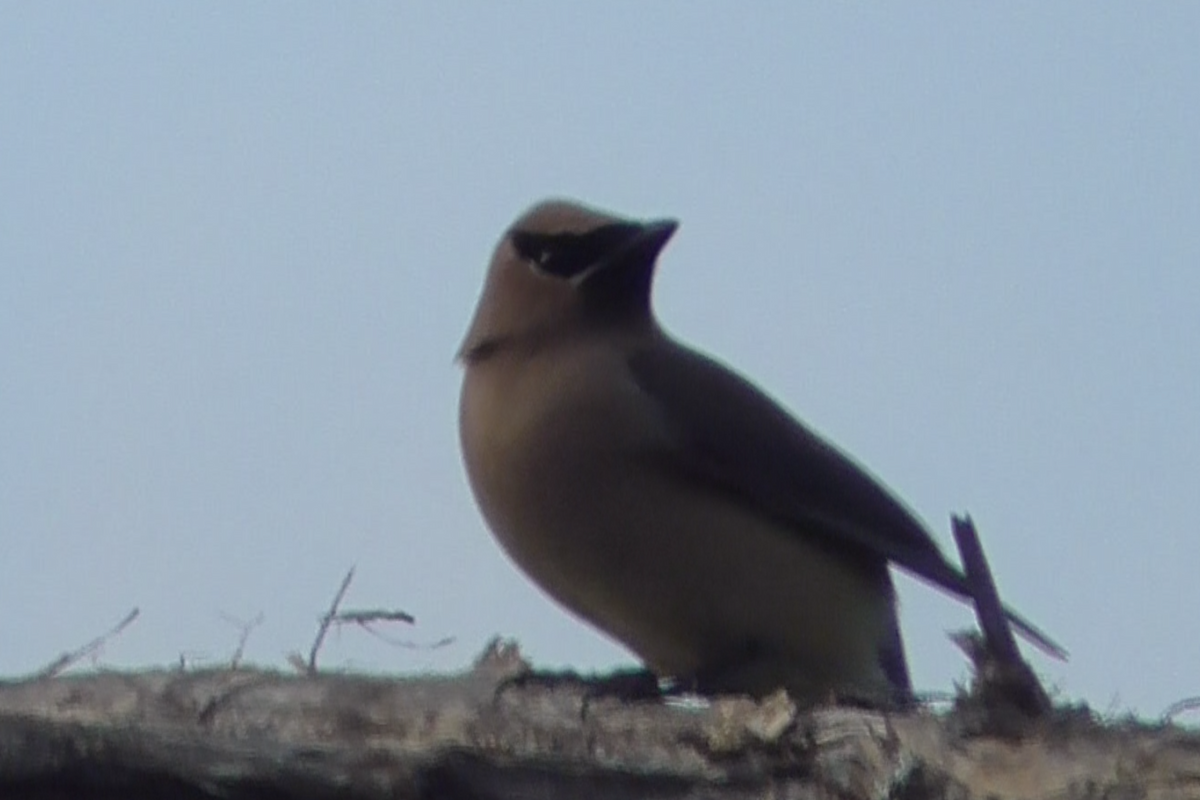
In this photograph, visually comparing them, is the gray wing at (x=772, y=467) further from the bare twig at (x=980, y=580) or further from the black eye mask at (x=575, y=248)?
the bare twig at (x=980, y=580)

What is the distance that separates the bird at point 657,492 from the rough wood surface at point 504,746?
1.26ft

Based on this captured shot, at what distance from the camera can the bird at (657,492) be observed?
4660mm

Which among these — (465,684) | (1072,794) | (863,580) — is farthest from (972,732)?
(863,580)

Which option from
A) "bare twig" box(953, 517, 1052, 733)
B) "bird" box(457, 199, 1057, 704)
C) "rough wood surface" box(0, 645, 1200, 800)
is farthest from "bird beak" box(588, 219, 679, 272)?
"bare twig" box(953, 517, 1052, 733)

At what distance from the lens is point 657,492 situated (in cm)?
471

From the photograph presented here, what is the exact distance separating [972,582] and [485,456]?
1.56 metres

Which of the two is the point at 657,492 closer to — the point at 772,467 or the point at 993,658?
the point at 772,467

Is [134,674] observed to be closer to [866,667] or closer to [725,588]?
[725,588]

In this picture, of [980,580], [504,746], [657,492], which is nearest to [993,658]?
[980,580]

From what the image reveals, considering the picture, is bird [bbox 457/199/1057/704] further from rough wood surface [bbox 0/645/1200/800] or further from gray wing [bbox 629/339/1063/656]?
rough wood surface [bbox 0/645/1200/800]

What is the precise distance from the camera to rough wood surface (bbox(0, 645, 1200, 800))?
2.39 meters

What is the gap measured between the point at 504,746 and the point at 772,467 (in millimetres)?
1613

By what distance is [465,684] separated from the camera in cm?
400

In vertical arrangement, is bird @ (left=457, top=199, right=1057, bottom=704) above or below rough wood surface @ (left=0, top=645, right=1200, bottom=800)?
above
